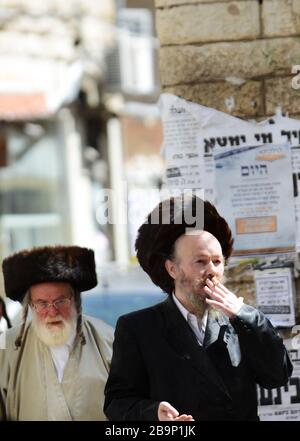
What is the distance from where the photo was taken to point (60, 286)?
4148 mm

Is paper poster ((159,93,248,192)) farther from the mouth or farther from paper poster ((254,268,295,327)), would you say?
the mouth

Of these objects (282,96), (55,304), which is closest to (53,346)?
(55,304)

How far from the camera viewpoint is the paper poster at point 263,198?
4.21 m

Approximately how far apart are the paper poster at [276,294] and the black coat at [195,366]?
13.0 inches

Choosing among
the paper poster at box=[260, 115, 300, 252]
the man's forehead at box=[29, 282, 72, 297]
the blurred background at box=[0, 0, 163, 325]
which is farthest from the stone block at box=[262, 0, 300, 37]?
the blurred background at box=[0, 0, 163, 325]

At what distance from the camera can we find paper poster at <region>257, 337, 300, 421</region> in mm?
4160

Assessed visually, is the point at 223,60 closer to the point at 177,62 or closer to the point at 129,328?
the point at 177,62

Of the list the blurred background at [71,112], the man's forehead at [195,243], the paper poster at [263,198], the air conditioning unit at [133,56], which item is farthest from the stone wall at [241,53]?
the air conditioning unit at [133,56]

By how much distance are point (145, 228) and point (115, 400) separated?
714 mm

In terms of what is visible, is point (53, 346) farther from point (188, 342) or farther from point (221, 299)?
point (221, 299)

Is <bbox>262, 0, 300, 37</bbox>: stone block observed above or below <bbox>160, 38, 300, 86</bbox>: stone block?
above

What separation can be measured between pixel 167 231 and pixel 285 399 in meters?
0.94

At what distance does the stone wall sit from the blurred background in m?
7.29

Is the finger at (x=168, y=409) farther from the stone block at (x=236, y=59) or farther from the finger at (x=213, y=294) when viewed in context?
the stone block at (x=236, y=59)
